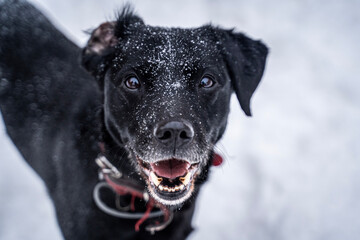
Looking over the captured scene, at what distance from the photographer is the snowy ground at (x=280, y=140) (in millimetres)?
3824

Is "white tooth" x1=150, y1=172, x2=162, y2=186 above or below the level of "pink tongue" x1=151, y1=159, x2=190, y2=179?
below

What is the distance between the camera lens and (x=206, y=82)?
2.54 m

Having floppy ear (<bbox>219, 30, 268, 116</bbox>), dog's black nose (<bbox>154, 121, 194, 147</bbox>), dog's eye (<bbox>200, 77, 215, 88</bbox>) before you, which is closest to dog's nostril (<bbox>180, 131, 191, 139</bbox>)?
dog's black nose (<bbox>154, 121, 194, 147</bbox>)

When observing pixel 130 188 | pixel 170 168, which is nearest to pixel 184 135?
pixel 170 168

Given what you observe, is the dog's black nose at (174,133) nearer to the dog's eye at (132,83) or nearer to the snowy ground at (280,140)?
the dog's eye at (132,83)

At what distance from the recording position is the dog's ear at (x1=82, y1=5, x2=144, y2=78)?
2777mm

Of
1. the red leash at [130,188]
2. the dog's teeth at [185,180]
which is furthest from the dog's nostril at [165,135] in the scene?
the red leash at [130,188]

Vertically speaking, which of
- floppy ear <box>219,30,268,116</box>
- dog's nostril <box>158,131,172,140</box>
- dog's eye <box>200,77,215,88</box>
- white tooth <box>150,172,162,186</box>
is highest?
floppy ear <box>219,30,268,116</box>

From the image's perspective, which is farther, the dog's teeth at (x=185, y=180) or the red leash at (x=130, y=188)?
the red leash at (x=130, y=188)

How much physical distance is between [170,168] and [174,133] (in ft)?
1.13

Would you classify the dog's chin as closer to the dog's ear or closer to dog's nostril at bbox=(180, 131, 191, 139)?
dog's nostril at bbox=(180, 131, 191, 139)

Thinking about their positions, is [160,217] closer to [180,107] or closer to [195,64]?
[180,107]

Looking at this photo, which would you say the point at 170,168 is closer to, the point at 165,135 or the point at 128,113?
the point at 165,135

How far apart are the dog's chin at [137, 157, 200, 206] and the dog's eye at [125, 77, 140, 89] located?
55cm
